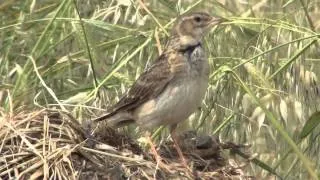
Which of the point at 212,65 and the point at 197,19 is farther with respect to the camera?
the point at 197,19

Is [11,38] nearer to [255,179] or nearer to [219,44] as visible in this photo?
[219,44]

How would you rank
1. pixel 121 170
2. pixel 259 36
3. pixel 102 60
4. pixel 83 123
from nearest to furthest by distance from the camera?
pixel 121 170 < pixel 83 123 < pixel 259 36 < pixel 102 60

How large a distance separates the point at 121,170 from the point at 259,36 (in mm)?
1118

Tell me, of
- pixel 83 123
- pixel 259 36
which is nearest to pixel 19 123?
pixel 83 123

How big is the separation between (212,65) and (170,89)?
241 mm

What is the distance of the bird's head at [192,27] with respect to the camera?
536 cm

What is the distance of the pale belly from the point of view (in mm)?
5051

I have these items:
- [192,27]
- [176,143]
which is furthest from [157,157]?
[192,27]

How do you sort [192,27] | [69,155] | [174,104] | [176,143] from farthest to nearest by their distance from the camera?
[192,27], [174,104], [176,143], [69,155]

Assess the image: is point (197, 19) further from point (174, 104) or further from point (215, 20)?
point (174, 104)

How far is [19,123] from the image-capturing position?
4324 mm

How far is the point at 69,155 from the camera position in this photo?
4156 mm

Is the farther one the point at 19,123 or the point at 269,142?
the point at 269,142

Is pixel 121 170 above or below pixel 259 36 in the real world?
below
